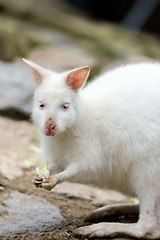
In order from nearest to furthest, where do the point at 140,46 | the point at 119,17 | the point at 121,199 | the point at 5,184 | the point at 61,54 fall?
1. the point at 5,184
2. the point at 121,199
3. the point at 61,54
4. the point at 140,46
5. the point at 119,17

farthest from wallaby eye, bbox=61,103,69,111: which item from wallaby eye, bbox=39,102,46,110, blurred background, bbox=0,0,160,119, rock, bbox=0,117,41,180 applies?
blurred background, bbox=0,0,160,119

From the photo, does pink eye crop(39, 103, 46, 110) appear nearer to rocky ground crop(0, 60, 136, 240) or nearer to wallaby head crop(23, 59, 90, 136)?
wallaby head crop(23, 59, 90, 136)

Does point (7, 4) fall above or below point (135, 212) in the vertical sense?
above

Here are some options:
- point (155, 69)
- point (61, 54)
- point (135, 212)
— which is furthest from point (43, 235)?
point (61, 54)

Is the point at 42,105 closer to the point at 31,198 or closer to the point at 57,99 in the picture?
the point at 57,99

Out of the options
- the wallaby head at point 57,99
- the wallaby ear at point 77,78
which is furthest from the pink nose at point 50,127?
the wallaby ear at point 77,78

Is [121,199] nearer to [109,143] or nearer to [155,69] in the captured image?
[109,143]
